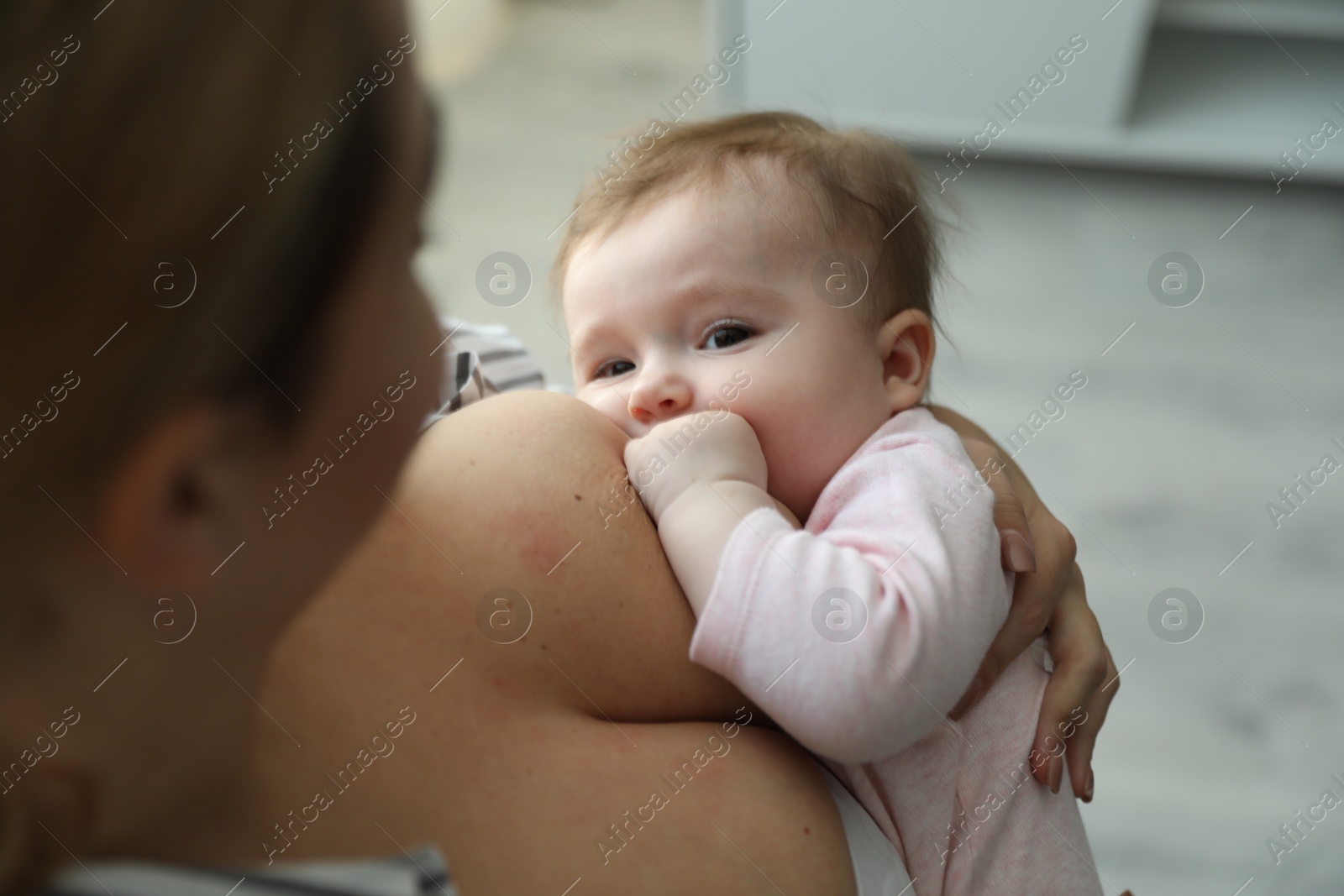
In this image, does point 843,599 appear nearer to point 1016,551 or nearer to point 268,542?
point 1016,551

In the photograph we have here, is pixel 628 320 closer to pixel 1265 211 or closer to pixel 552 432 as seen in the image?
pixel 552 432

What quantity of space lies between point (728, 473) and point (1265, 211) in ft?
Result: 6.69

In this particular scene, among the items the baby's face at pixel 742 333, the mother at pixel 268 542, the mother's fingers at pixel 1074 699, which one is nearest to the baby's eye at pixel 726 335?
the baby's face at pixel 742 333

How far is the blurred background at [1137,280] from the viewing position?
1521mm

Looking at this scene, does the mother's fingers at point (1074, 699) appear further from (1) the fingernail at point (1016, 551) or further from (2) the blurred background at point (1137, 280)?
(2) the blurred background at point (1137, 280)

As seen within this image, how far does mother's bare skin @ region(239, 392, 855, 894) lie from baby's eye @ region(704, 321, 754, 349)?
0.14 m

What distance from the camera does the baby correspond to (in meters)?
0.66

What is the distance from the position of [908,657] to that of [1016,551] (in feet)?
0.59

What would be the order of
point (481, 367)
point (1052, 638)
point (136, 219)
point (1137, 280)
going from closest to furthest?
point (136, 219)
point (1052, 638)
point (481, 367)
point (1137, 280)

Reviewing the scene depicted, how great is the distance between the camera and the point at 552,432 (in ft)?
2.47

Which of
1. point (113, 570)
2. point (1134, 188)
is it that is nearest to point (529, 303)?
point (1134, 188)

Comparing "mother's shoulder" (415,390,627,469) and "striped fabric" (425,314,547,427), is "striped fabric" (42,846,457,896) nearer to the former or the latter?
"mother's shoulder" (415,390,627,469)

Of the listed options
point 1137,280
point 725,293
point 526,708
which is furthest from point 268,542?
point 1137,280

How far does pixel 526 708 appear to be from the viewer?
0.65 meters
